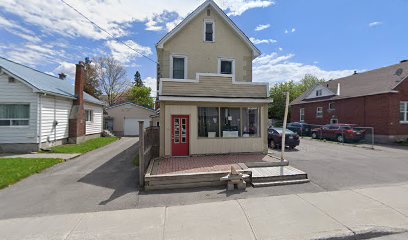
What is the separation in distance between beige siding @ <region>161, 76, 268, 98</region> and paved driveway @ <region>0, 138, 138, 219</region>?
14.3ft

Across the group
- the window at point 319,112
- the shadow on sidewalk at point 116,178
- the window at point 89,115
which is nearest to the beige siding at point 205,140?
the shadow on sidewalk at point 116,178

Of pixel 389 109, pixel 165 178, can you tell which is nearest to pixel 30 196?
pixel 165 178

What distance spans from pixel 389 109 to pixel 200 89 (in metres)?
19.2

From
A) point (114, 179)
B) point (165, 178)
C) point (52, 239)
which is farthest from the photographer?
point (114, 179)

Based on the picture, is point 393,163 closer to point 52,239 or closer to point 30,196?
point 52,239

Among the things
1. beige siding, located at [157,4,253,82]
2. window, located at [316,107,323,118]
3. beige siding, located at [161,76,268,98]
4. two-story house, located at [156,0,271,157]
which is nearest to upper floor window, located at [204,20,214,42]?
two-story house, located at [156,0,271,157]

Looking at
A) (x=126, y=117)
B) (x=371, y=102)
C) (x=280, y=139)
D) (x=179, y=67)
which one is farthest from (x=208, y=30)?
(x=371, y=102)

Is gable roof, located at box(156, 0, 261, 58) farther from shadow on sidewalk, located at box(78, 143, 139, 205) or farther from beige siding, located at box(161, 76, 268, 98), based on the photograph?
shadow on sidewalk, located at box(78, 143, 139, 205)

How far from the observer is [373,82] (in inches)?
916

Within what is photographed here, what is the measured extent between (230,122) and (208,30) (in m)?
6.85

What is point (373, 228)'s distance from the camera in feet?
14.9

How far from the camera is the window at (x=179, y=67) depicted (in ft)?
45.9

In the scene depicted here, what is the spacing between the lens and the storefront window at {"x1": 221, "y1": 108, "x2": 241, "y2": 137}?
38.5ft

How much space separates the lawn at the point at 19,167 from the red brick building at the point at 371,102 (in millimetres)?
26034
